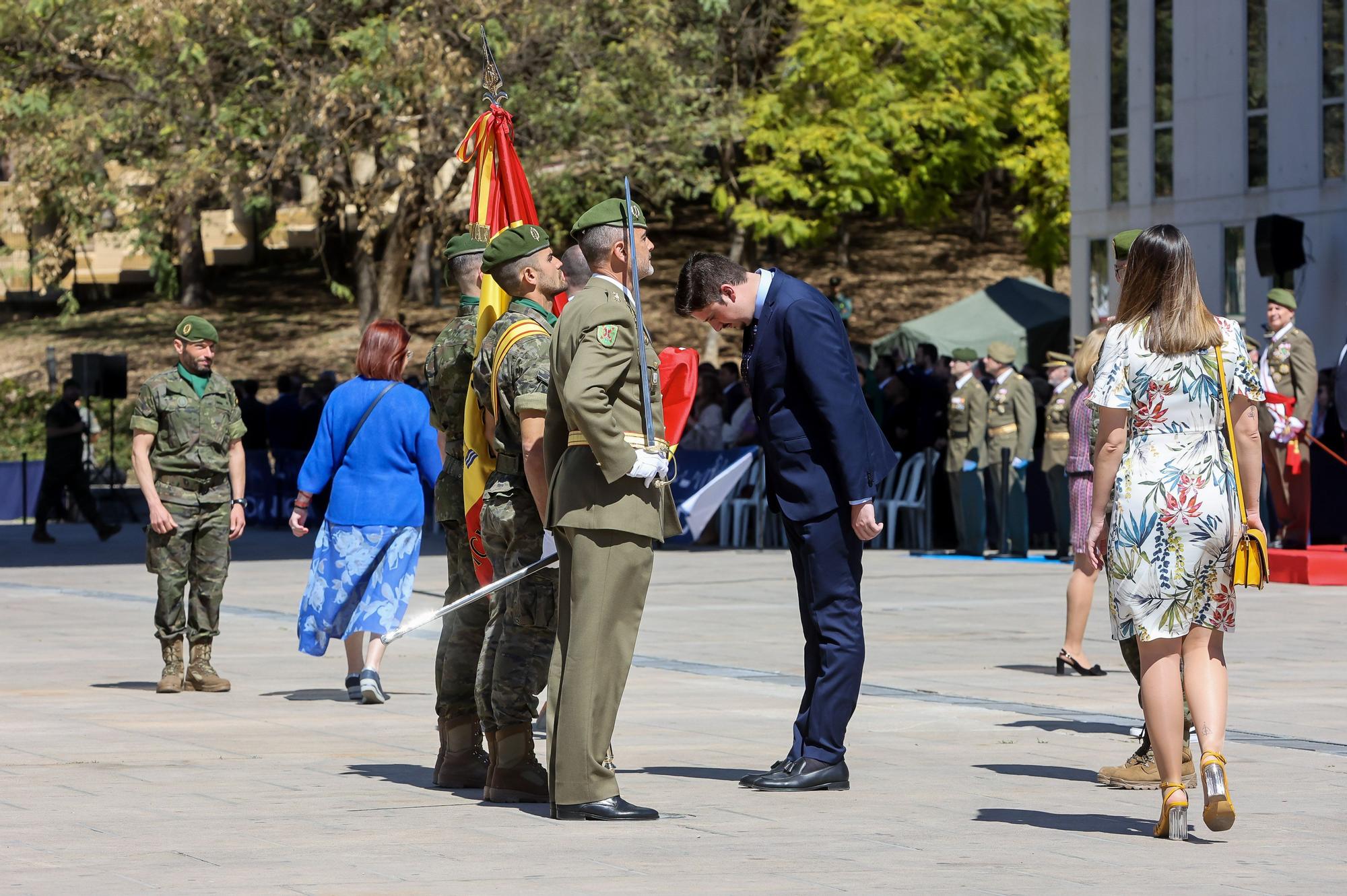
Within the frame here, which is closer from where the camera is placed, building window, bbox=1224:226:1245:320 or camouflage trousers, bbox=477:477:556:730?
camouflage trousers, bbox=477:477:556:730

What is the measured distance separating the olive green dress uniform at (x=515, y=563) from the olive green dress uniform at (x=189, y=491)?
395 cm

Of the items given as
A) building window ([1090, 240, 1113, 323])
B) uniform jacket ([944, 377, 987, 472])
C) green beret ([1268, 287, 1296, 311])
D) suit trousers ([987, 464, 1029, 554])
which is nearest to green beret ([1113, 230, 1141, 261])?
green beret ([1268, 287, 1296, 311])

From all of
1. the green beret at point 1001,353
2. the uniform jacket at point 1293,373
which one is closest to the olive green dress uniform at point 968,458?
the green beret at point 1001,353

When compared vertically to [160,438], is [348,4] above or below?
above

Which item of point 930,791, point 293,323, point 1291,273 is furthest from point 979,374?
point 293,323

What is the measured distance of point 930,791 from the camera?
24.5ft

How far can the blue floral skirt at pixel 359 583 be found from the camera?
A: 34.8ft

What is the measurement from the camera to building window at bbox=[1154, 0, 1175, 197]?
95.8ft

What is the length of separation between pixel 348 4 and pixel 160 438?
1884 centimetres

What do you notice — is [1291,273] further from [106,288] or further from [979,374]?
[106,288]

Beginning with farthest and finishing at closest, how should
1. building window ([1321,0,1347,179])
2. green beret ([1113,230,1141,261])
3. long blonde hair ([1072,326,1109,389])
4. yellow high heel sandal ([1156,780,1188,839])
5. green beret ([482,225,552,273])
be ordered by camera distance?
building window ([1321,0,1347,179]) < long blonde hair ([1072,326,1109,389]) < green beret ([1113,230,1141,261]) < green beret ([482,225,552,273]) < yellow high heel sandal ([1156,780,1188,839])

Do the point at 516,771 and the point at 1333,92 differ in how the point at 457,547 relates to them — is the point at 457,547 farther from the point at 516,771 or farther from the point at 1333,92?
the point at 1333,92

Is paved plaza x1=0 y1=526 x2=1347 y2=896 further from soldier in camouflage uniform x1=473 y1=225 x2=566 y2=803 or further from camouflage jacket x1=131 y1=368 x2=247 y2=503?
camouflage jacket x1=131 y1=368 x2=247 y2=503

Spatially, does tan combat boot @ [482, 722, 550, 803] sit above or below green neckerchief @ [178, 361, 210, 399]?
below
